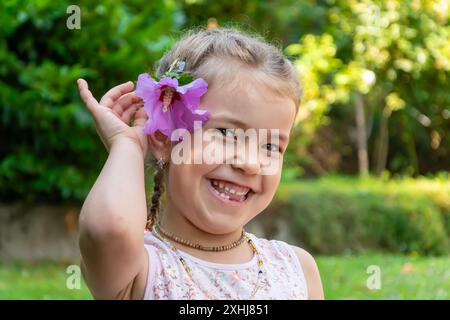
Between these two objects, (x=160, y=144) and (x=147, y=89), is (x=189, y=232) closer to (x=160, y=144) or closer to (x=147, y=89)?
(x=160, y=144)

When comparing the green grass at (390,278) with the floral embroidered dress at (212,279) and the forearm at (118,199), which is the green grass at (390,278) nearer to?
the floral embroidered dress at (212,279)

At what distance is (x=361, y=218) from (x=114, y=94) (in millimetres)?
6512

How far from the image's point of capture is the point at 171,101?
1894 millimetres

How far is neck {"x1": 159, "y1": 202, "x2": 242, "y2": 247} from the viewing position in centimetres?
190

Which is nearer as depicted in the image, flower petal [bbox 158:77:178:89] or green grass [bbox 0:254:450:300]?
flower petal [bbox 158:77:178:89]

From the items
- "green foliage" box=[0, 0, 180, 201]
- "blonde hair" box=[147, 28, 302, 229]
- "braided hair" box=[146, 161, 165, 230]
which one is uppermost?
"green foliage" box=[0, 0, 180, 201]

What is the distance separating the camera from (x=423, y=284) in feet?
15.7

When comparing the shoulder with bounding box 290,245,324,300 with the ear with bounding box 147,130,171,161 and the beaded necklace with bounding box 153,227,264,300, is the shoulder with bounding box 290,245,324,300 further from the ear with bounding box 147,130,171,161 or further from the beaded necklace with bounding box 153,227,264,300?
the ear with bounding box 147,130,171,161

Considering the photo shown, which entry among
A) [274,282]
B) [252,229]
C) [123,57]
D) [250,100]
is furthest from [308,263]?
[252,229]

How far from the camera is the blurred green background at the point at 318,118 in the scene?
5797 mm

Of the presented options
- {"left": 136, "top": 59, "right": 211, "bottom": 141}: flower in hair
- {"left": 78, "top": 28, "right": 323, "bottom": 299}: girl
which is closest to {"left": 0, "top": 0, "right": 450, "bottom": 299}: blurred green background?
{"left": 78, "top": 28, "right": 323, "bottom": 299}: girl

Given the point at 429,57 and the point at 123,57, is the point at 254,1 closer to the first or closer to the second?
the point at 429,57

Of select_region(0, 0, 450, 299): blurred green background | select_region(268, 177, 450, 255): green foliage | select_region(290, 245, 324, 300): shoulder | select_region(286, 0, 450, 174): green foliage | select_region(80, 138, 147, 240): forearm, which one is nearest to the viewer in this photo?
select_region(80, 138, 147, 240): forearm

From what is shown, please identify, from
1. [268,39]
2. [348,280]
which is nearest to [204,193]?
[268,39]
